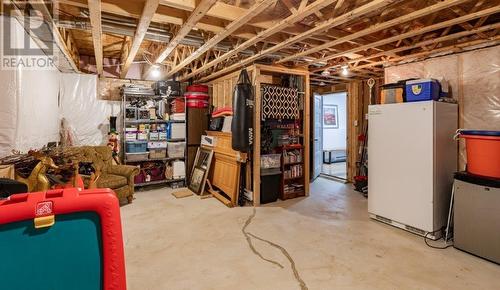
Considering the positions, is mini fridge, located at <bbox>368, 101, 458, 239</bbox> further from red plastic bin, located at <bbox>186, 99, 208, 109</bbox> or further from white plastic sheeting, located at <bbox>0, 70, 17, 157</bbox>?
white plastic sheeting, located at <bbox>0, 70, 17, 157</bbox>

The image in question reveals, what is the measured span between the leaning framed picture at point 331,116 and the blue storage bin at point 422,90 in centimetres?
Answer: 589

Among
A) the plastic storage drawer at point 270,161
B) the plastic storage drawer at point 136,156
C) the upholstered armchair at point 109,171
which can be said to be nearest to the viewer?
the upholstered armchair at point 109,171

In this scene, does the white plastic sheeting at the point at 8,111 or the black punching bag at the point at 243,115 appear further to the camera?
the black punching bag at the point at 243,115

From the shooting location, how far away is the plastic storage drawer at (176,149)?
5.65 meters

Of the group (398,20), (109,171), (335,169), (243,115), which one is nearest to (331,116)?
(335,169)

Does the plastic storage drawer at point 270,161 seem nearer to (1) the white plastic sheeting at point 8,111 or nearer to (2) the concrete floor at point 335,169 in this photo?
(2) the concrete floor at point 335,169

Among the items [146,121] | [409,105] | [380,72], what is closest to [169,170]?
[146,121]

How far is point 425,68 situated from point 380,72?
5.34 feet

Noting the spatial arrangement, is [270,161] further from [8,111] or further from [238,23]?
[8,111]

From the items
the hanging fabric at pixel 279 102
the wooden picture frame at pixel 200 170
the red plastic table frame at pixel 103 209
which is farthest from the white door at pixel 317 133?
the red plastic table frame at pixel 103 209

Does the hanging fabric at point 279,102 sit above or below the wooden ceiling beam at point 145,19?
below

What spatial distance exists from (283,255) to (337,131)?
744 centimetres

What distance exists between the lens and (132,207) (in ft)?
14.3

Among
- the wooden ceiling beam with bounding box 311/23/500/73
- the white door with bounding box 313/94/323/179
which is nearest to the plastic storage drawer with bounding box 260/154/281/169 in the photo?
the wooden ceiling beam with bounding box 311/23/500/73
